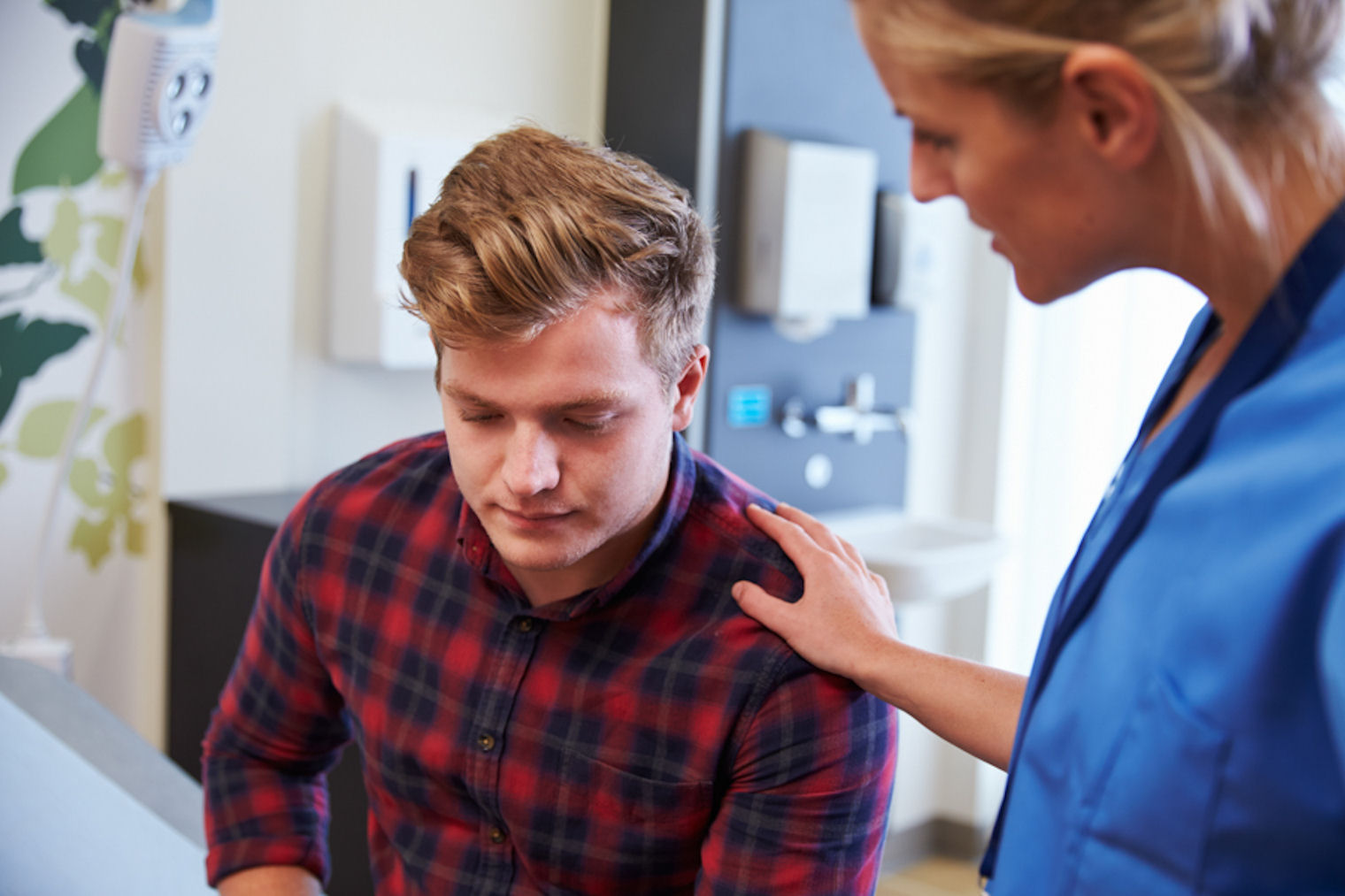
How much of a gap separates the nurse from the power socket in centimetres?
119

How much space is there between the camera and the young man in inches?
38.7

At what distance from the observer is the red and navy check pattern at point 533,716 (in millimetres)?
1012

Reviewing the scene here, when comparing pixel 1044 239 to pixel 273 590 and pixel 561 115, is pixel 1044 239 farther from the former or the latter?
pixel 561 115

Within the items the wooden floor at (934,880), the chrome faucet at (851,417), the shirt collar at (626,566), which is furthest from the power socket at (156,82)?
the wooden floor at (934,880)

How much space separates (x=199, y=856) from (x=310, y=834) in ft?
0.44

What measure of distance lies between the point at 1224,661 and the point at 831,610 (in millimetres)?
480

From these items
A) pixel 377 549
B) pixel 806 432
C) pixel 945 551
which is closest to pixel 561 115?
pixel 806 432

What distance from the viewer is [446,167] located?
216cm

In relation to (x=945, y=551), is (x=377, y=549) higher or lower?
higher

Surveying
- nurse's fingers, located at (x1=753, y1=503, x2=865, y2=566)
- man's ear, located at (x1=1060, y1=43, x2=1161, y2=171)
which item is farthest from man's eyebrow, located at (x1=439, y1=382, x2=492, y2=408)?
man's ear, located at (x1=1060, y1=43, x2=1161, y2=171)

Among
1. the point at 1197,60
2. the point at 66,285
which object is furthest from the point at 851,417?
the point at 1197,60

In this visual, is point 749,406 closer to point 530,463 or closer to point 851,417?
point 851,417

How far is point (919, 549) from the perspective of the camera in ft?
9.50

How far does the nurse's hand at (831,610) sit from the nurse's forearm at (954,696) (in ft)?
0.04
